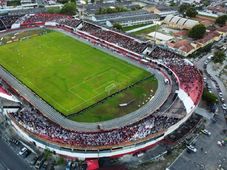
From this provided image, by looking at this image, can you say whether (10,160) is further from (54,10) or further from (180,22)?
(180,22)

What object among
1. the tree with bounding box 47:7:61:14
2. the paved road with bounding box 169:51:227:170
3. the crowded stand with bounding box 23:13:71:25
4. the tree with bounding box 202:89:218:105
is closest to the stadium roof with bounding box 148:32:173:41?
the crowded stand with bounding box 23:13:71:25

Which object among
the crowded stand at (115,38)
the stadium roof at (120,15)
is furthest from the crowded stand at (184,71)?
the stadium roof at (120,15)

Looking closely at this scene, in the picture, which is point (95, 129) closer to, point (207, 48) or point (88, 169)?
point (88, 169)

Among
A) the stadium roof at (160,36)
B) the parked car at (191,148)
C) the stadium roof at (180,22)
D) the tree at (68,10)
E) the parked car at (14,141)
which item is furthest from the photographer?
the tree at (68,10)

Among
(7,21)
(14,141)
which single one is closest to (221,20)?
(7,21)

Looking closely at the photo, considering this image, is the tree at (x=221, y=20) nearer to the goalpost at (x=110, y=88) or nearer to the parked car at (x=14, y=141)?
the goalpost at (x=110, y=88)
